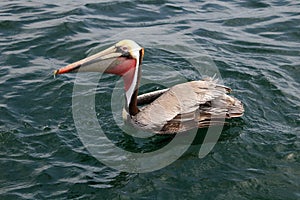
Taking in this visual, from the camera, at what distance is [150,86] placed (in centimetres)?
777

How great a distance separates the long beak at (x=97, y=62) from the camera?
5.91 metres

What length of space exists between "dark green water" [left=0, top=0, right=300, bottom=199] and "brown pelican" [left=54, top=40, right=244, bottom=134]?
28 centimetres

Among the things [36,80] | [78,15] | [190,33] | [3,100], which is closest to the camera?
[3,100]

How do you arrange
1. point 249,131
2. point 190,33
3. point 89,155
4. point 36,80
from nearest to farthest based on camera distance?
point 89,155 < point 249,131 < point 36,80 < point 190,33

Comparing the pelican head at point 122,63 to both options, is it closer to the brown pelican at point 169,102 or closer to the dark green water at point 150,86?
the brown pelican at point 169,102

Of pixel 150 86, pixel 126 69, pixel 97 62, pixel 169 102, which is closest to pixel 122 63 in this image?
pixel 126 69

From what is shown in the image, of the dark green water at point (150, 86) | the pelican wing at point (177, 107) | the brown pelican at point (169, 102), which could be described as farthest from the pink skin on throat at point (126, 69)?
the dark green water at point (150, 86)

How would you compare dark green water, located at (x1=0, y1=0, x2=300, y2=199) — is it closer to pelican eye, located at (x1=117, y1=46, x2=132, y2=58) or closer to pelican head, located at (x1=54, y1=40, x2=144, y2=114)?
pelican head, located at (x1=54, y1=40, x2=144, y2=114)

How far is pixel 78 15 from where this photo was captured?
10477mm

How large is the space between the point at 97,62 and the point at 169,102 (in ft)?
3.45

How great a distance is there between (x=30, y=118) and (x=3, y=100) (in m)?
0.70

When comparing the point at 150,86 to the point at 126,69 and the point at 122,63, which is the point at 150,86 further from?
the point at 122,63

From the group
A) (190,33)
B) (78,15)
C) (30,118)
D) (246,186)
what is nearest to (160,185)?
(246,186)

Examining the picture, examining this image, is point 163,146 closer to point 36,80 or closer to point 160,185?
point 160,185
